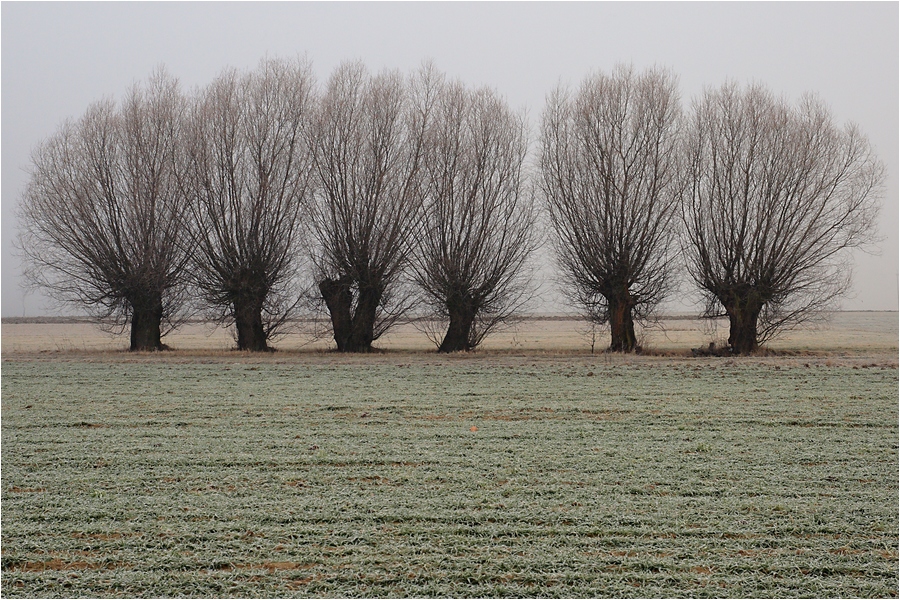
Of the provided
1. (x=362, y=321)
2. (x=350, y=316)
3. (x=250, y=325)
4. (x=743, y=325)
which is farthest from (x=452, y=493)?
(x=743, y=325)

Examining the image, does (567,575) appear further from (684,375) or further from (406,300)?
(406,300)

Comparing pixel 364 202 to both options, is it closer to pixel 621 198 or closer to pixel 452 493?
pixel 621 198

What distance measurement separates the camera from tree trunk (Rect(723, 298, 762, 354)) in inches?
974

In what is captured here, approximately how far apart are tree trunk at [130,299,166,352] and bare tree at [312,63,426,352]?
21.7 ft

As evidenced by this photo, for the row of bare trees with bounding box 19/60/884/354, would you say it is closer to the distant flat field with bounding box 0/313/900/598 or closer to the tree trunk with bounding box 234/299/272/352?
the tree trunk with bounding box 234/299/272/352

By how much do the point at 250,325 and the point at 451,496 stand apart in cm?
2060

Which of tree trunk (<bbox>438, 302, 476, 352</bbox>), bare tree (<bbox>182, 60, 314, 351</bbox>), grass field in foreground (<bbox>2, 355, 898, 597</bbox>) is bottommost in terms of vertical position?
grass field in foreground (<bbox>2, 355, 898, 597</bbox>)

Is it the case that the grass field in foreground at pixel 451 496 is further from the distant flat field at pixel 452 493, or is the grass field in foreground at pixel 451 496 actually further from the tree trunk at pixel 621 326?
the tree trunk at pixel 621 326

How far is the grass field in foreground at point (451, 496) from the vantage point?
479cm

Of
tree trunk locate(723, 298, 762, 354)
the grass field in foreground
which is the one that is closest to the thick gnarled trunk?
Answer: the grass field in foreground

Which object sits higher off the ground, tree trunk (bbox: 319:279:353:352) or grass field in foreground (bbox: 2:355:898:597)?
tree trunk (bbox: 319:279:353:352)

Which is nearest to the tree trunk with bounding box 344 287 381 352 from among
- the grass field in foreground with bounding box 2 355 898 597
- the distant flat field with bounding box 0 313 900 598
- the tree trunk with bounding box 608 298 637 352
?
the tree trunk with bounding box 608 298 637 352

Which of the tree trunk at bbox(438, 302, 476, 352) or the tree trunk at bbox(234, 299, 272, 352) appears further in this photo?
the tree trunk at bbox(234, 299, 272, 352)

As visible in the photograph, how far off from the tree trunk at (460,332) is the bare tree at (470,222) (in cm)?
4
